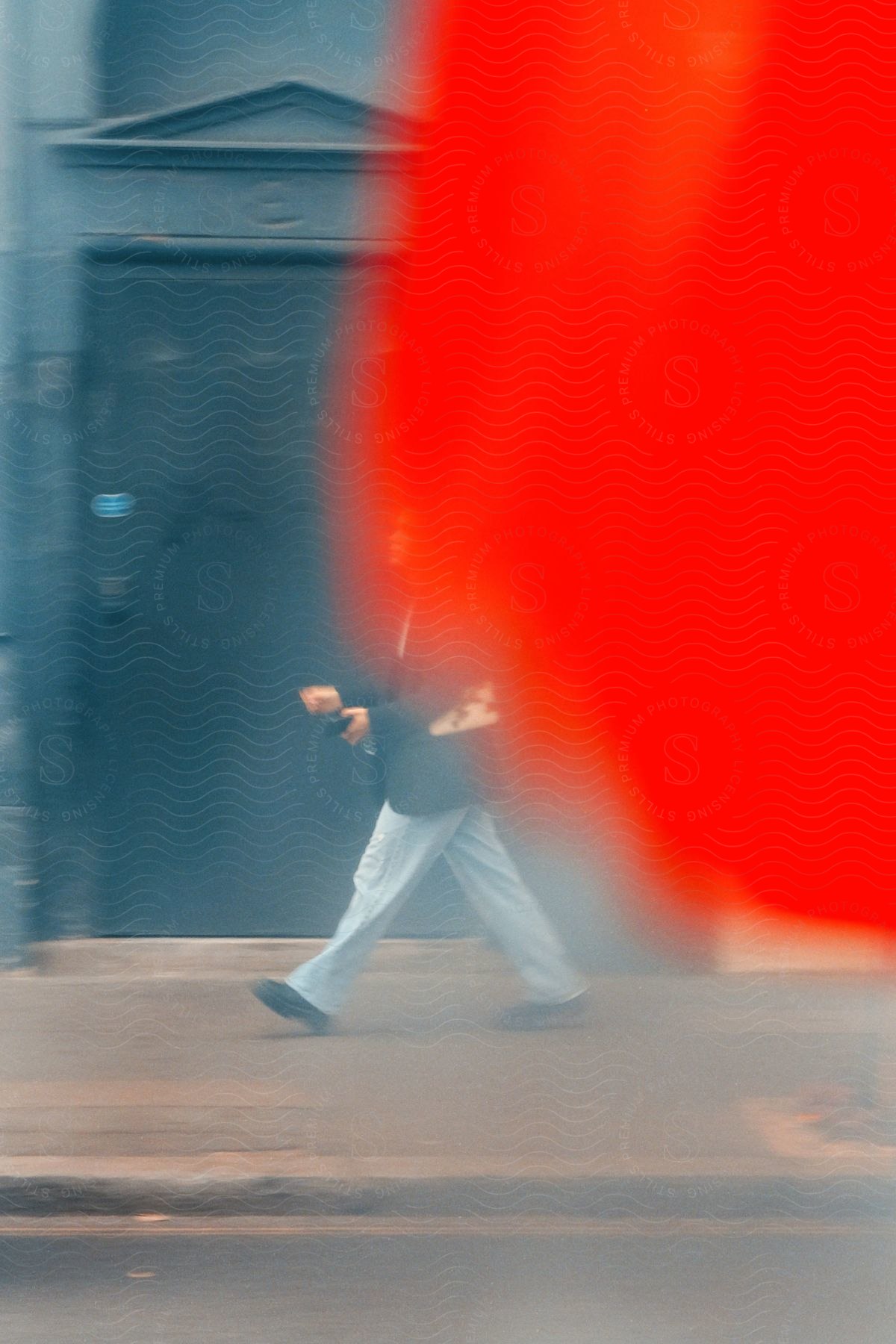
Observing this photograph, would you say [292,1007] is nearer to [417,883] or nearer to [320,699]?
[417,883]

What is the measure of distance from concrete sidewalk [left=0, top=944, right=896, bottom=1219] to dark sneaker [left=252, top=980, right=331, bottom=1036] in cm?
6

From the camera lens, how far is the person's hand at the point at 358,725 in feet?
16.0

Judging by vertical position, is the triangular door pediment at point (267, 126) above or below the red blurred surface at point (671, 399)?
above

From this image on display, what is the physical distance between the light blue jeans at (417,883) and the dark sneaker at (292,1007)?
0.08 ft

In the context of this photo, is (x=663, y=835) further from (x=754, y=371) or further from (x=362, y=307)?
(x=362, y=307)

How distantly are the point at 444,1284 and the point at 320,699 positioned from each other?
7.37 ft

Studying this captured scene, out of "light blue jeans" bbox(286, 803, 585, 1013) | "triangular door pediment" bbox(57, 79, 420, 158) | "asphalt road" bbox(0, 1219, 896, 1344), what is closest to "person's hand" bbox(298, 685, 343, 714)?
"light blue jeans" bbox(286, 803, 585, 1013)

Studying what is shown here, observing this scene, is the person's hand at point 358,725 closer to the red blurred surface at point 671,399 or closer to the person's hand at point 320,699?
the person's hand at point 320,699

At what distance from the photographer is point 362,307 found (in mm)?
5234

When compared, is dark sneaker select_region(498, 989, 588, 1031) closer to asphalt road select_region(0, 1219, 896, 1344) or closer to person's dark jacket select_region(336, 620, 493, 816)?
person's dark jacket select_region(336, 620, 493, 816)

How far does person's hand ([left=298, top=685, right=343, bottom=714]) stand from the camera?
203 inches

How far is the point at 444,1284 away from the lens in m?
3.39

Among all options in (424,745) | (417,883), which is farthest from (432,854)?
(424,745)

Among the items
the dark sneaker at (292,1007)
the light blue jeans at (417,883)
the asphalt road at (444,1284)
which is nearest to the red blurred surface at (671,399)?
the light blue jeans at (417,883)
